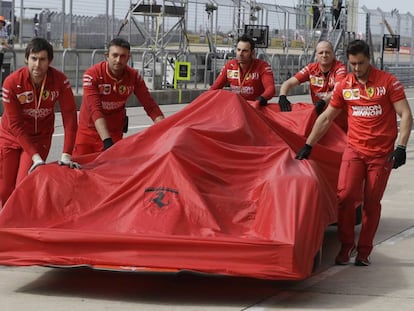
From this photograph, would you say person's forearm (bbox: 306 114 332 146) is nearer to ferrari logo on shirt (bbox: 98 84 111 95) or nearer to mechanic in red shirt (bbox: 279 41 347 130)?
ferrari logo on shirt (bbox: 98 84 111 95)

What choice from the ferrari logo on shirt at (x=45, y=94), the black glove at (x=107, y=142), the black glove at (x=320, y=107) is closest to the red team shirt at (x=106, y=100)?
the black glove at (x=107, y=142)

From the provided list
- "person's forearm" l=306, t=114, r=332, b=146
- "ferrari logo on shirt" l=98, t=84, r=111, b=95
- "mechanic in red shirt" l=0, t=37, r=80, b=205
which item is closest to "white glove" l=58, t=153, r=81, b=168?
"mechanic in red shirt" l=0, t=37, r=80, b=205

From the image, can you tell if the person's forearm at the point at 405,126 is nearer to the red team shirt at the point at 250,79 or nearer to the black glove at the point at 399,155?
the black glove at the point at 399,155

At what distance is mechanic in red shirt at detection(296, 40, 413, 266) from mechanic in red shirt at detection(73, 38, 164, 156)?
5.93ft

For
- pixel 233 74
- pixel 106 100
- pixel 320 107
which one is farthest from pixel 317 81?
pixel 106 100

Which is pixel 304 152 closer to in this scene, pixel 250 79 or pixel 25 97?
pixel 25 97

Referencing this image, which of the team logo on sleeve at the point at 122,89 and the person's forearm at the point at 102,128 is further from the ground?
the team logo on sleeve at the point at 122,89

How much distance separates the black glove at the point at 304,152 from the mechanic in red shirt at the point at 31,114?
1686 mm

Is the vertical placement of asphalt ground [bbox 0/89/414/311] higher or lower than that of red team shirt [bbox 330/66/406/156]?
lower

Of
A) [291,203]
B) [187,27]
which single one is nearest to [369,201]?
Answer: [291,203]

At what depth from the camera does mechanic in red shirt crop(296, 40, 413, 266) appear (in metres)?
8.20

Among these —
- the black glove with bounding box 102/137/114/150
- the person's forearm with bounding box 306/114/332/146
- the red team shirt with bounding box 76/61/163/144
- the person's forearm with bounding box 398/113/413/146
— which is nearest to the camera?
the person's forearm with bounding box 398/113/413/146

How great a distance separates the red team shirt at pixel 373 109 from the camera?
8203 mm

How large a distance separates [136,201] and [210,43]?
78.9 ft
